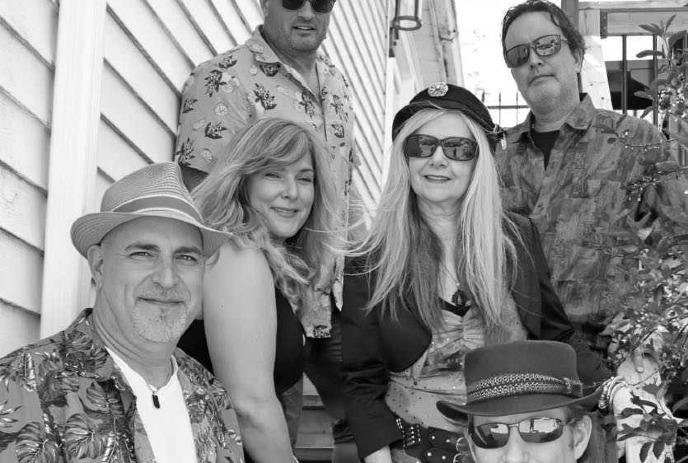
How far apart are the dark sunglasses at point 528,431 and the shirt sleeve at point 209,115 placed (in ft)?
5.22

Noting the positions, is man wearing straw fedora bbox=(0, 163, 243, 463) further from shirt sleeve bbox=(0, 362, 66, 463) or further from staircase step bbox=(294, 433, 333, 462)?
staircase step bbox=(294, 433, 333, 462)

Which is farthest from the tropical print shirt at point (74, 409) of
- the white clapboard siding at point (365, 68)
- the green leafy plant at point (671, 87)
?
the white clapboard siding at point (365, 68)

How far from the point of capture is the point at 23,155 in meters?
3.19

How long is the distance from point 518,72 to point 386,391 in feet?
5.04

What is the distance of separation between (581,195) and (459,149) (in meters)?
0.73

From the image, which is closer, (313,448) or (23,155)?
(23,155)

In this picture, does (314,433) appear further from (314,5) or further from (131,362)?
(131,362)

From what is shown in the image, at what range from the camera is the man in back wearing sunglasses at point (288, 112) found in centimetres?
371

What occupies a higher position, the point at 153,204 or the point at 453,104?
the point at 453,104

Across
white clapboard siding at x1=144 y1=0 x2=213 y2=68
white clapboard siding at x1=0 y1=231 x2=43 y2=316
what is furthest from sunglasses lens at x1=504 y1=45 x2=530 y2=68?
white clapboard siding at x1=0 y1=231 x2=43 y2=316

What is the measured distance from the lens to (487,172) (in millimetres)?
3584

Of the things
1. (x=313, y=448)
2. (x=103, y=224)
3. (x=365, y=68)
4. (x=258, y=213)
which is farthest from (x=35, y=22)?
(x=365, y=68)

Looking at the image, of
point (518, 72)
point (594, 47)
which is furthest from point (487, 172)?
point (594, 47)

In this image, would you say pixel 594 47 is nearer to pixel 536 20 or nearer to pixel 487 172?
pixel 536 20
